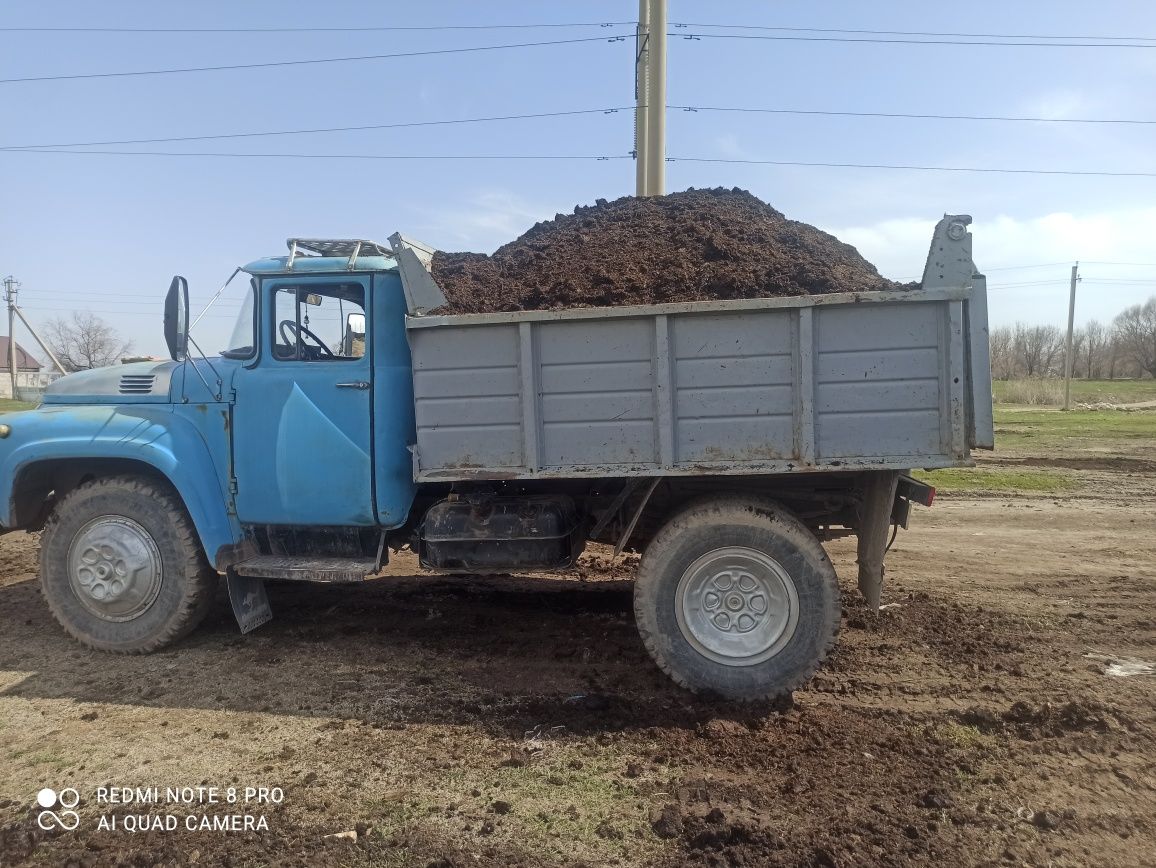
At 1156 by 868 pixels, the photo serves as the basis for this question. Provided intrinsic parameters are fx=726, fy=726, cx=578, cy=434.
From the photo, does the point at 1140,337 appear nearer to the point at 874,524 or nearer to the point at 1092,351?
the point at 1092,351

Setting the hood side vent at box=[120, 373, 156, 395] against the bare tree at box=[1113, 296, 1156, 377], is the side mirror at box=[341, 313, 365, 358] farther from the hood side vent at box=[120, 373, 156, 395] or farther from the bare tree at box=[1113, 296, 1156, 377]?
the bare tree at box=[1113, 296, 1156, 377]

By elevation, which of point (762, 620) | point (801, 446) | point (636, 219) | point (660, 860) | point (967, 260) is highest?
point (636, 219)

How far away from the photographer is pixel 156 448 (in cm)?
449

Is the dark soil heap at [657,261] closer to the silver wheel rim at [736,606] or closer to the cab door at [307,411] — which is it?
the cab door at [307,411]

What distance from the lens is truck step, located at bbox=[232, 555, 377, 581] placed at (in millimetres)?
4398

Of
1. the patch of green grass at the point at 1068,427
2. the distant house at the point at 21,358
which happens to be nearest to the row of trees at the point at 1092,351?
the patch of green grass at the point at 1068,427

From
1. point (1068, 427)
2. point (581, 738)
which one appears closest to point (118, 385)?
point (581, 738)

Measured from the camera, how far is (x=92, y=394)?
4.84m

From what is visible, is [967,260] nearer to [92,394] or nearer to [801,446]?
[801,446]

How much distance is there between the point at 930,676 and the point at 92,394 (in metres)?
5.58

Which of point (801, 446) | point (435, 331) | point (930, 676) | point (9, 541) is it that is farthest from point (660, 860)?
point (9, 541)

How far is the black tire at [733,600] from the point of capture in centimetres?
393

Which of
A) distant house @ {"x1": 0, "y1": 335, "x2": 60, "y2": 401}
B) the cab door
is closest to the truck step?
the cab door

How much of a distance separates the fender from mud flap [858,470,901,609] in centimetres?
382
